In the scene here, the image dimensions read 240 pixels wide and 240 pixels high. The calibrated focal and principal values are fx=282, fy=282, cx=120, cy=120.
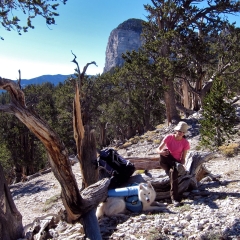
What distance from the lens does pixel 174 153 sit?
18.6 feet

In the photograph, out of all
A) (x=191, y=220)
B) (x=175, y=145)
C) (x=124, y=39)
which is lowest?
(x=191, y=220)

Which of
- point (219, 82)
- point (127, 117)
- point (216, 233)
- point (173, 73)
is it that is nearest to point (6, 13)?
point (216, 233)

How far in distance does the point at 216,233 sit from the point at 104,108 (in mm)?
23447

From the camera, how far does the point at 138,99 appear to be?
24.4 m

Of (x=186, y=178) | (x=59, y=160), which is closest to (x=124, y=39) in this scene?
(x=186, y=178)

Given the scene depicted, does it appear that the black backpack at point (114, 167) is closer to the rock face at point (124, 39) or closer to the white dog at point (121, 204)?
the white dog at point (121, 204)

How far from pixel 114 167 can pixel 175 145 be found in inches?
52.4

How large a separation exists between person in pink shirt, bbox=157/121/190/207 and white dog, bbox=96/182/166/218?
573 mm

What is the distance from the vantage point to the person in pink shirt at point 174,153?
5.49 meters

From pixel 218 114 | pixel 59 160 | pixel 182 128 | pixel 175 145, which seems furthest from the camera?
pixel 218 114

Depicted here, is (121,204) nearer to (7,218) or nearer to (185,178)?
(185,178)

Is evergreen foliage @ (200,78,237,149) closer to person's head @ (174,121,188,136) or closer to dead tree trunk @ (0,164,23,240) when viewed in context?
person's head @ (174,121,188,136)

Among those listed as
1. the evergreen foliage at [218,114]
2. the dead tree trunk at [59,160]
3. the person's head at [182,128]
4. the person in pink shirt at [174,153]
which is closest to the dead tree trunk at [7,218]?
the dead tree trunk at [59,160]

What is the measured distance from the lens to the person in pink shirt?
5488 mm
